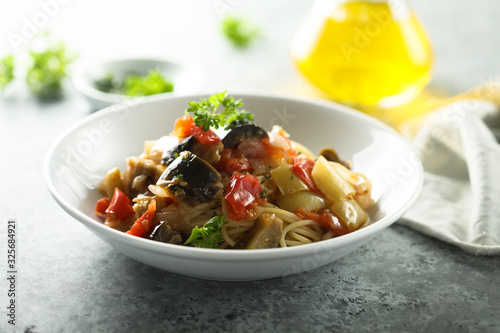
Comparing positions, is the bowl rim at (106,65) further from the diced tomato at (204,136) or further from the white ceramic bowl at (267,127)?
the diced tomato at (204,136)

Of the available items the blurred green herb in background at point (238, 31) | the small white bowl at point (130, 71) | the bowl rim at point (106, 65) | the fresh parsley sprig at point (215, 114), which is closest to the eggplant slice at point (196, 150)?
the fresh parsley sprig at point (215, 114)

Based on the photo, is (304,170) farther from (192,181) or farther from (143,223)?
(143,223)

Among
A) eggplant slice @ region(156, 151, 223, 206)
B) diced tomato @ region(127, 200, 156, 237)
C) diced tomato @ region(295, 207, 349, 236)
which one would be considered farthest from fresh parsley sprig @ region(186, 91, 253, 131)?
diced tomato @ region(295, 207, 349, 236)

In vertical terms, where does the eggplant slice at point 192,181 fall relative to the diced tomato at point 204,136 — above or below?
below

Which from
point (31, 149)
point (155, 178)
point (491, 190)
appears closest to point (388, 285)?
point (491, 190)

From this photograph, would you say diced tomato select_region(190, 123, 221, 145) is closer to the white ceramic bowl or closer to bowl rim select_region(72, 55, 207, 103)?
the white ceramic bowl

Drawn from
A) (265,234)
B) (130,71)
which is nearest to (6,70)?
(130,71)
